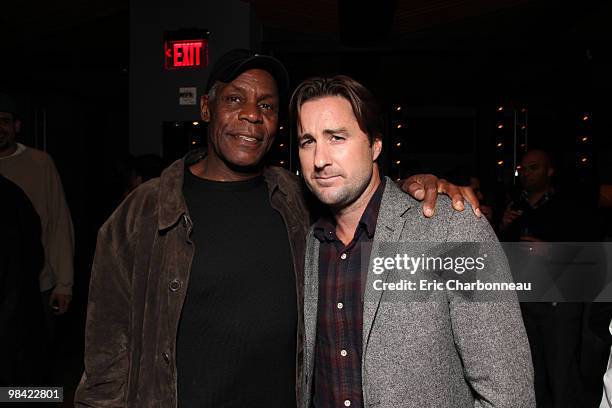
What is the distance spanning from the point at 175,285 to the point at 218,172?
0.41 metres

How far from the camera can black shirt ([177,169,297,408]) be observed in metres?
1.58

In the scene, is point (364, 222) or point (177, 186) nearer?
point (364, 222)

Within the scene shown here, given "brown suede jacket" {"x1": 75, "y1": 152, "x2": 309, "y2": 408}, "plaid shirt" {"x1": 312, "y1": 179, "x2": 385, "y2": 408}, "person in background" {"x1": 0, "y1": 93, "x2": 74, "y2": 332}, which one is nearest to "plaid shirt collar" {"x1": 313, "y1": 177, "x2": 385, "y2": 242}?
"plaid shirt" {"x1": 312, "y1": 179, "x2": 385, "y2": 408}

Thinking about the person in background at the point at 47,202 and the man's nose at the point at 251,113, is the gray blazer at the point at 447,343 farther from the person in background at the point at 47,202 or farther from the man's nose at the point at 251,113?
the person in background at the point at 47,202

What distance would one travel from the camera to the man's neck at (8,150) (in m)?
3.15

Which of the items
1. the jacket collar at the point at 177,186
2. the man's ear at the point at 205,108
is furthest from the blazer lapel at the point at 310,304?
the man's ear at the point at 205,108

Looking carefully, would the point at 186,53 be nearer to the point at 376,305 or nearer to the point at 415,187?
the point at 415,187

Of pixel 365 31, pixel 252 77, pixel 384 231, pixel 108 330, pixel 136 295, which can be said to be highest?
pixel 365 31

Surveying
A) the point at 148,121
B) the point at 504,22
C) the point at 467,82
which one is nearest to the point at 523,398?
the point at 148,121

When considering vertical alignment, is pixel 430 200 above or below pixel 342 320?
above

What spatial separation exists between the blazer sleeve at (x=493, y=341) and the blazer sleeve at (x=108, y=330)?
0.97 meters

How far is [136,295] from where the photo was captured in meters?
1.65

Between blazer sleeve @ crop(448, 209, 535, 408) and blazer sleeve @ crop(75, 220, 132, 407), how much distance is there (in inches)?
38.1

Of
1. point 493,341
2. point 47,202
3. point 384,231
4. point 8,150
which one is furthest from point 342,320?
point 8,150
